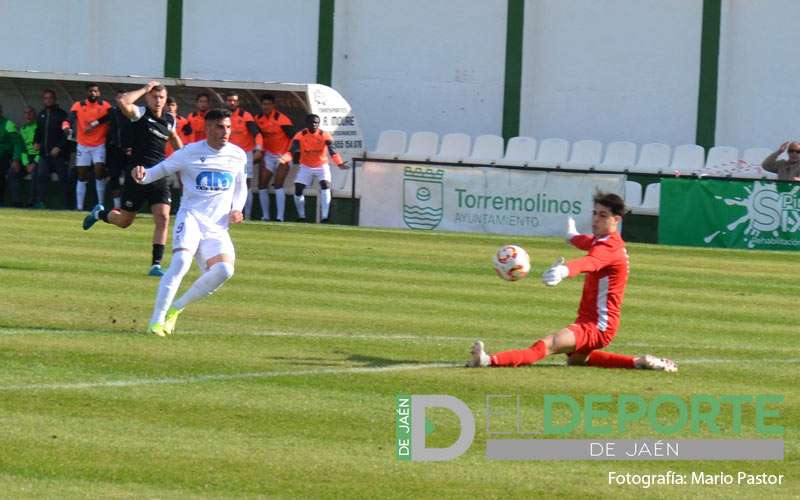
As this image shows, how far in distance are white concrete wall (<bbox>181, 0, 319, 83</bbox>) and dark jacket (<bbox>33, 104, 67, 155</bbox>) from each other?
6954 millimetres

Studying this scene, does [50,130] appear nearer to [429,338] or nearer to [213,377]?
[429,338]

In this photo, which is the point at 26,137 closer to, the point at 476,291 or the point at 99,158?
the point at 99,158

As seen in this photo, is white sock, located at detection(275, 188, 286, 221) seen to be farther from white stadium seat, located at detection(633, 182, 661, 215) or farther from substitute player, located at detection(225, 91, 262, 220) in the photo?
white stadium seat, located at detection(633, 182, 661, 215)

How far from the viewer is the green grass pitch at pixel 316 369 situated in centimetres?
816

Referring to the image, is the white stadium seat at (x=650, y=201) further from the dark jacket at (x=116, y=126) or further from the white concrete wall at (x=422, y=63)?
the dark jacket at (x=116, y=126)

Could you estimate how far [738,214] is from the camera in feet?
87.9

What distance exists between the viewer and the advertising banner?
27.6m

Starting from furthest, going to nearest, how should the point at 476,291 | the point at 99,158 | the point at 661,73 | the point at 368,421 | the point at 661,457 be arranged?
the point at 661,73 < the point at 99,158 < the point at 476,291 < the point at 368,421 < the point at 661,457

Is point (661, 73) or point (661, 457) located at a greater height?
point (661, 73)

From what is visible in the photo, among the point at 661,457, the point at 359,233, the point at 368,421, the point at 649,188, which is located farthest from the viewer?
the point at 649,188

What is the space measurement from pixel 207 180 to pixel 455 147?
72.7 ft

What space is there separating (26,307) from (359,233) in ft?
41.1

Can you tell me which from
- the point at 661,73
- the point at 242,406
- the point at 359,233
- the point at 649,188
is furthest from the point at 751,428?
the point at 661,73

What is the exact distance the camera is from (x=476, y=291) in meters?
17.7
